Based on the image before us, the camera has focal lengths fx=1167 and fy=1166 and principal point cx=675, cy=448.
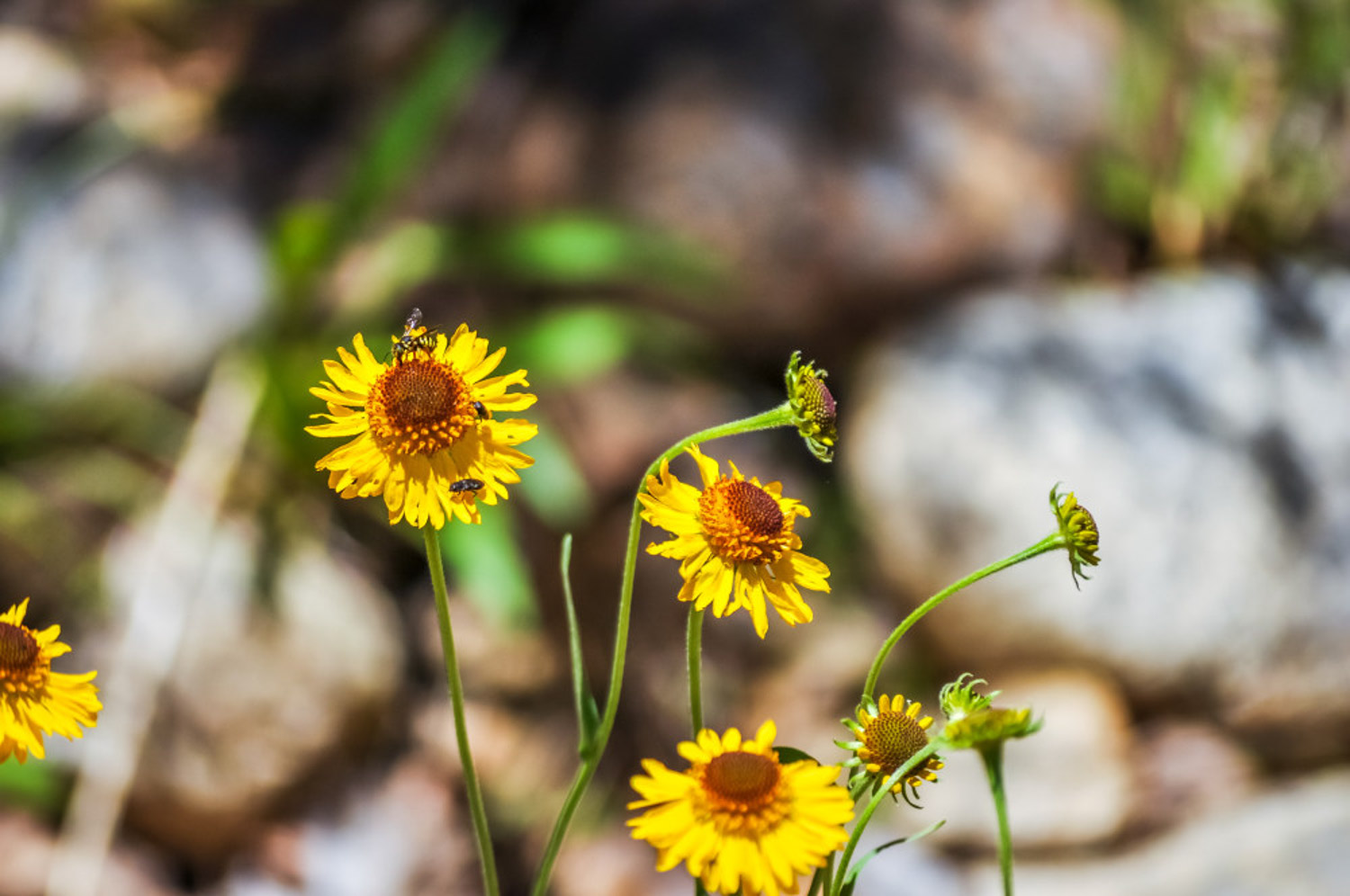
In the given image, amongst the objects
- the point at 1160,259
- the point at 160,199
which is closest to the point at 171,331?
the point at 160,199

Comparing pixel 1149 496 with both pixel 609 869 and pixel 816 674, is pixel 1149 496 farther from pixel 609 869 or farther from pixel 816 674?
pixel 609 869

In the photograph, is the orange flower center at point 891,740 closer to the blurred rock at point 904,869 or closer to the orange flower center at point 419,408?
the orange flower center at point 419,408

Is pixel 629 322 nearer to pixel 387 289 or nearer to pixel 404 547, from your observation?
pixel 387 289

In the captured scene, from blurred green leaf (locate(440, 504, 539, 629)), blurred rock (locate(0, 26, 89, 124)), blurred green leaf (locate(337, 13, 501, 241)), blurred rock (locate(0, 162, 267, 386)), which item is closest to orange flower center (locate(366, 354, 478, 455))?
blurred green leaf (locate(440, 504, 539, 629))

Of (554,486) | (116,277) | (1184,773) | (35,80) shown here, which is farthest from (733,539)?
(35,80)

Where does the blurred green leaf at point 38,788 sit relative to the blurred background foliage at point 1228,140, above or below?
below

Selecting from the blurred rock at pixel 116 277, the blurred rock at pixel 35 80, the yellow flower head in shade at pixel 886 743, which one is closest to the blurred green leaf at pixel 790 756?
the yellow flower head in shade at pixel 886 743

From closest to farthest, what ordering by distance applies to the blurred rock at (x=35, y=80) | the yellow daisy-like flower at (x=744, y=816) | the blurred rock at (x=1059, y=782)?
the yellow daisy-like flower at (x=744, y=816), the blurred rock at (x=1059, y=782), the blurred rock at (x=35, y=80)
